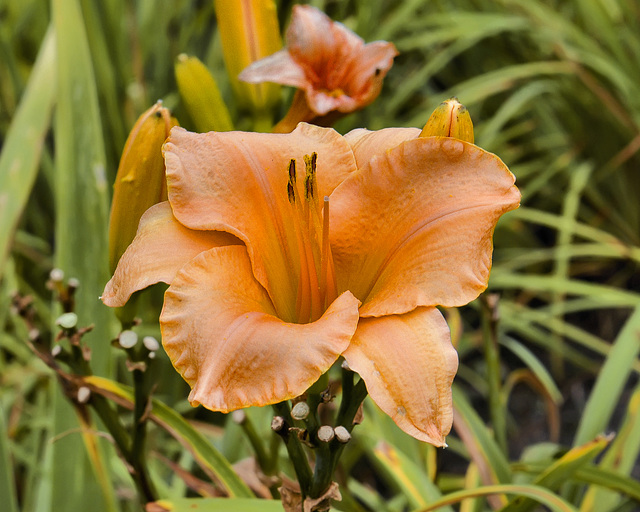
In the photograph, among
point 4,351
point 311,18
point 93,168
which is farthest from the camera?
point 4,351

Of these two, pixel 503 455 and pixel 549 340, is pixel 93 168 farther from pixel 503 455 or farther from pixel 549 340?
pixel 549 340

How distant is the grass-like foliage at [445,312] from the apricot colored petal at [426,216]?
217 mm

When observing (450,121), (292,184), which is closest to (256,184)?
(292,184)

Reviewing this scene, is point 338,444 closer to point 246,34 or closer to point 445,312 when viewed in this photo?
point 246,34

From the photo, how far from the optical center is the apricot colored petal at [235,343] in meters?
0.37

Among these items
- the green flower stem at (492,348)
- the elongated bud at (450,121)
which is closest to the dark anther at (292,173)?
the elongated bud at (450,121)

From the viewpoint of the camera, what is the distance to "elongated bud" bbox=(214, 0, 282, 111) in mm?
636

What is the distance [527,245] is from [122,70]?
45.7 inches

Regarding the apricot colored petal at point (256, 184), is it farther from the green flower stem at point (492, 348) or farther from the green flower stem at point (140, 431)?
the green flower stem at point (492, 348)

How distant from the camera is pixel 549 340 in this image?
1.46m

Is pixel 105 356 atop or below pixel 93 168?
below

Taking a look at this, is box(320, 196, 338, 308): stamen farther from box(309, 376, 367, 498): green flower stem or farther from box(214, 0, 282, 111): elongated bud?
box(214, 0, 282, 111): elongated bud

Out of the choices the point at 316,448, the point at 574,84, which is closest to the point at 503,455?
the point at 316,448

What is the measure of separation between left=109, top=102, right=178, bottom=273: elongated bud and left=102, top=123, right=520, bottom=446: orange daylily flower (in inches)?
1.3
